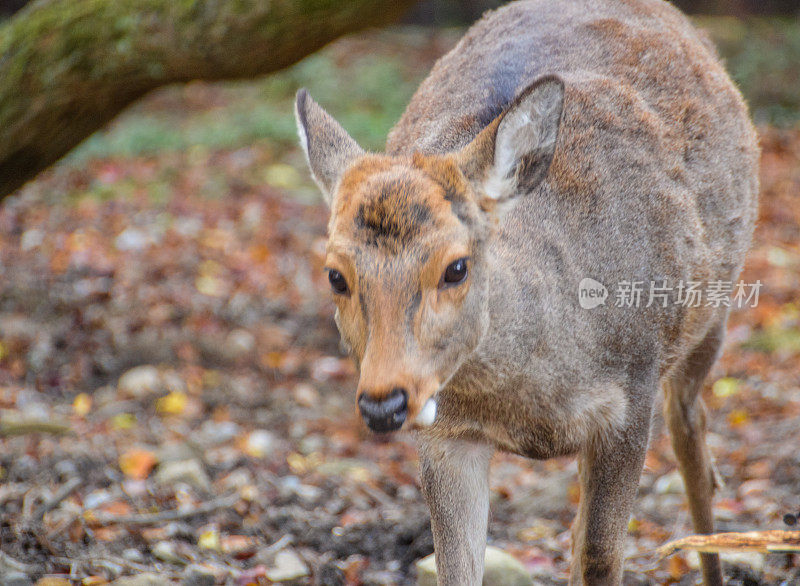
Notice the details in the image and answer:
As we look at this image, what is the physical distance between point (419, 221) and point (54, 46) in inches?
140

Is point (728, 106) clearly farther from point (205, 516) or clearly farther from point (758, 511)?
point (205, 516)

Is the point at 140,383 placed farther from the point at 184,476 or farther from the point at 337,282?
the point at 337,282

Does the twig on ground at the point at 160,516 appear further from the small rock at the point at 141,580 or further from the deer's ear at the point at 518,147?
the deer's ear at the point at 518,147

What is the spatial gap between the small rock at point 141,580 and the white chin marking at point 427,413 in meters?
1.75

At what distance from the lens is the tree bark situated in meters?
5.62

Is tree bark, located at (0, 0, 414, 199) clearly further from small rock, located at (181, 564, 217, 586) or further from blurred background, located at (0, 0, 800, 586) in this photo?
small rock, located at (181, 564, 217, 586)

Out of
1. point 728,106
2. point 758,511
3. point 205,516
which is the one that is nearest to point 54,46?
point 205,516

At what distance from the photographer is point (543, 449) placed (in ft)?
12.2

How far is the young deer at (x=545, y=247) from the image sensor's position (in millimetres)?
3135

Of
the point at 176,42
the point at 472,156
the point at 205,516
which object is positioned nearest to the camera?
the point at 472,156

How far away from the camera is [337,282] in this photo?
126 inches

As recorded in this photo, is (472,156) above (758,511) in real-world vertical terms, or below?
above

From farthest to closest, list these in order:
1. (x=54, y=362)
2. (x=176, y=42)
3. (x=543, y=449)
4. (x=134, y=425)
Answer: (x=54, y=362) < (x=134, y=425) < (x=176, y=42) < (x=543, y=449)

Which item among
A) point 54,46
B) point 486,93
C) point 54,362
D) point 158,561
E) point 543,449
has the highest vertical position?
point 486,93
